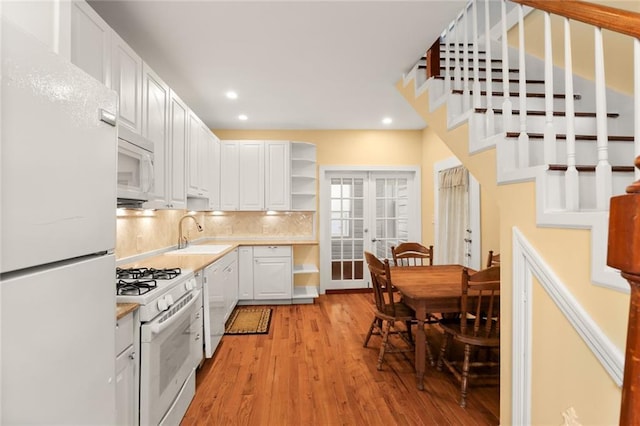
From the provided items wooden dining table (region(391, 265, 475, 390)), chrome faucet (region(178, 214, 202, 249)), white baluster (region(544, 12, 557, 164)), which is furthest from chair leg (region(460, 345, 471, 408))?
chrome faucet (region(178, 214, 202, 249))

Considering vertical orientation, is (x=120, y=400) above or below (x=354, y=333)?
above

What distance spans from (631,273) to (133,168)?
2.18 m

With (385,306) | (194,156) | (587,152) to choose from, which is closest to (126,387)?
(385,306)

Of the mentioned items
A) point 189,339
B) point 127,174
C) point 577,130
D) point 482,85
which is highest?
point 482,85

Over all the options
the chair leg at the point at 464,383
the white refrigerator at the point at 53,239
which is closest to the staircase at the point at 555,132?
the chair leg at the point at 464,383

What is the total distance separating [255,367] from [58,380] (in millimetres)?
2115

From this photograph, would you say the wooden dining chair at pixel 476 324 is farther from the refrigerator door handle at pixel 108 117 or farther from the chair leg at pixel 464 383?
the refrigerator door handle at pixel 108 117

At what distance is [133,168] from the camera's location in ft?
6.28

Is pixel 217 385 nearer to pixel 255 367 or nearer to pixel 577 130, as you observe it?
pixel 255 367

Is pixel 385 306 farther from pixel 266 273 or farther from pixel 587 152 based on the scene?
pixel 266 273

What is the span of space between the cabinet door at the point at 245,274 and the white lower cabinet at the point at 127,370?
9.43ft

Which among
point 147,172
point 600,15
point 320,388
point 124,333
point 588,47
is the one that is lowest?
point 320,388

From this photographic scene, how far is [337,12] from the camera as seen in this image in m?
2.18

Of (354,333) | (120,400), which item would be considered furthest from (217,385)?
(354,333)
